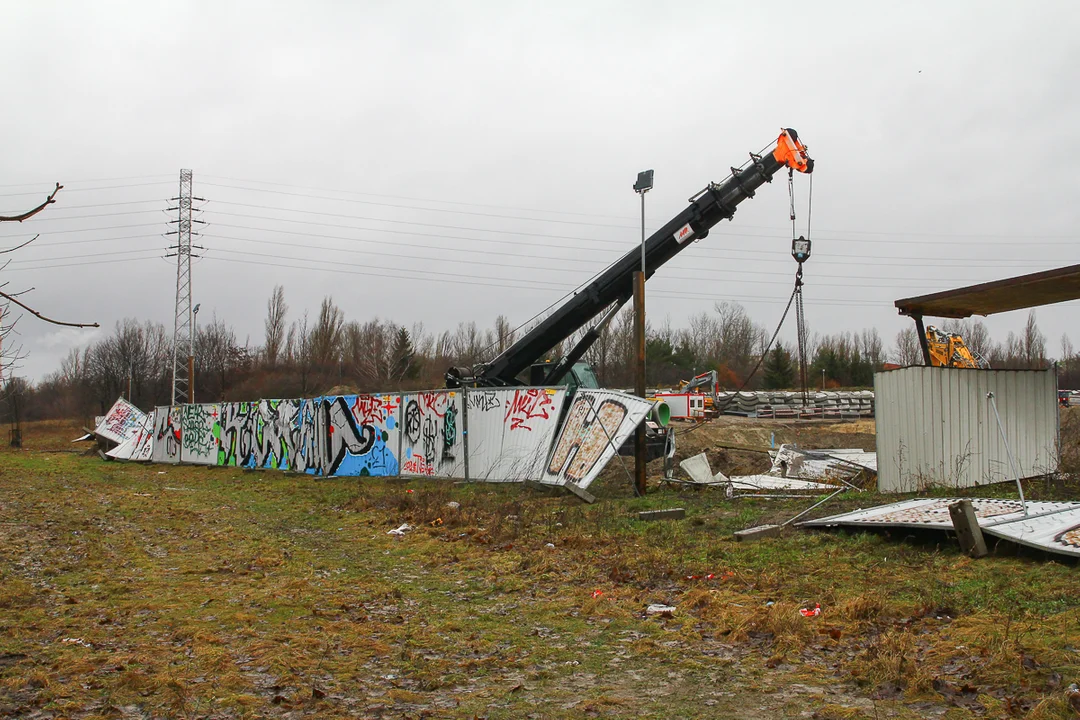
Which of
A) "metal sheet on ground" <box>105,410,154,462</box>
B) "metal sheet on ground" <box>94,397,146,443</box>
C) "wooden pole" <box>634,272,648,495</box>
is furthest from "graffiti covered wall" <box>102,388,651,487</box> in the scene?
"metal sheet on ground" <box>94,397,146,443</box>

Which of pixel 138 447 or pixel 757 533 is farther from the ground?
pixel 757 533

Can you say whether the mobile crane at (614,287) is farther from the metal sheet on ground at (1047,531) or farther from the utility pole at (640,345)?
the metal sheet on ground at (1047,531)

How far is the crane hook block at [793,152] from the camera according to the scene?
16.0 metres

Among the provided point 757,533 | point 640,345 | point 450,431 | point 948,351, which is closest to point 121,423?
point 450,431

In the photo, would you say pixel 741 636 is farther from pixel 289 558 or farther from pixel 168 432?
pixel 168 432

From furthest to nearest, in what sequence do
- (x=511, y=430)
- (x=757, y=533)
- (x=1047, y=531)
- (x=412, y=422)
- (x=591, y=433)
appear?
(x=412, y=422) < (x=511, y=430) < (x=591, y=433) < (x=757, y=533) < (x=1047, y=531)

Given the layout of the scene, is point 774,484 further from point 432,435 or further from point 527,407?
point 432,435

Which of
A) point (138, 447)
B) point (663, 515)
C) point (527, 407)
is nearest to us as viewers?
point (663, 515)

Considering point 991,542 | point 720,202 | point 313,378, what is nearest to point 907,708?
point 991,542

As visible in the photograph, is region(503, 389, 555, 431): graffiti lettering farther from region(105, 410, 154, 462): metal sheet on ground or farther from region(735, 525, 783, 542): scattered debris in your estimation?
region(105, 410, 154, 462): metal sheet on ground

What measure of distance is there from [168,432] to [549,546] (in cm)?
2536

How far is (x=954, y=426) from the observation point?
1301 centimetres

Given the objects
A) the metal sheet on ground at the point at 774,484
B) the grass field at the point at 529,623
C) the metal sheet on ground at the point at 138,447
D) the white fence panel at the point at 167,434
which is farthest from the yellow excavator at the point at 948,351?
the metal sheet on ground at the point at 138,447

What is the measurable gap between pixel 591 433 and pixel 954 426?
5.71 metres
